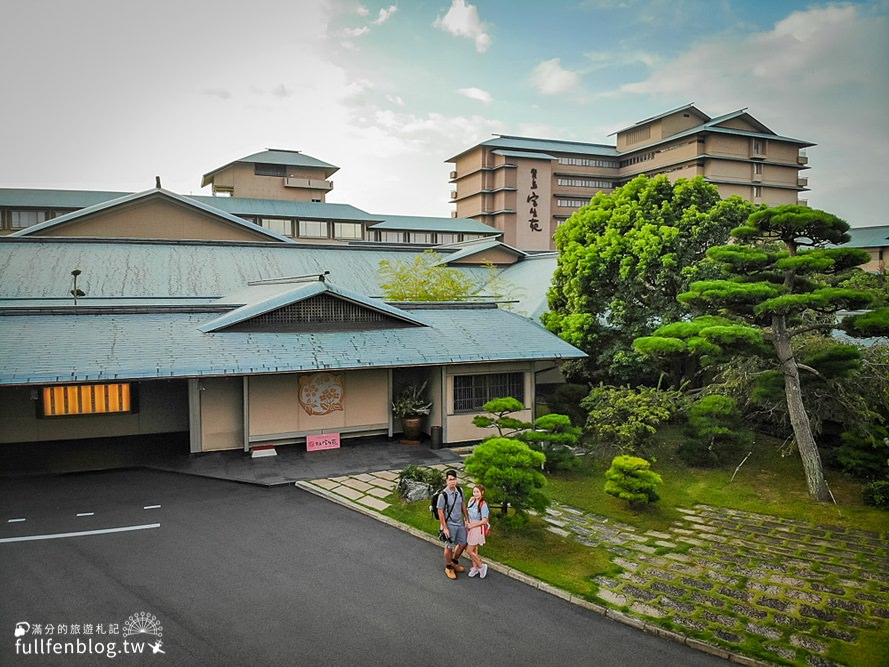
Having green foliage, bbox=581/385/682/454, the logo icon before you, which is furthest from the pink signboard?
the logo icon

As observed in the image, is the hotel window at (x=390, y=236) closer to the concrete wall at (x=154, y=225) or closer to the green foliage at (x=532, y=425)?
the concrete wall at (x=154, y=225)

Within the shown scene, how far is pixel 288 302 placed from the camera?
18.0 metres

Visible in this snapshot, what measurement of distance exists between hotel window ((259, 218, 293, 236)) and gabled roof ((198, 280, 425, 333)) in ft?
98.7

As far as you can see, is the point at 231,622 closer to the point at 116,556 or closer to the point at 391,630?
the point at 391,630

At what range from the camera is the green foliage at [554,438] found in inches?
529

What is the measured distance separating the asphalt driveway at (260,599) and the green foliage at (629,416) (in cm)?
733

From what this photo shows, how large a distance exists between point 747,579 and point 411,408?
35.8 feet

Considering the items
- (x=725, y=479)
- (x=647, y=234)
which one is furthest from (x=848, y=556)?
(x=647, y=234)

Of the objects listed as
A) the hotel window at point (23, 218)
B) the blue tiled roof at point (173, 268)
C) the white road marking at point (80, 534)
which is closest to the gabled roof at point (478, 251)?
the blue tiled roof at point (173, 268)

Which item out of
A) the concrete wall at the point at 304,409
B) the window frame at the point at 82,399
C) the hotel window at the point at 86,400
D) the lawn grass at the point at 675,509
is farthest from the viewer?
the hotel window at the point at 86,400

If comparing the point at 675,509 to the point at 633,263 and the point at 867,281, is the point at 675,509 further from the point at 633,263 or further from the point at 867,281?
the point at 867,281

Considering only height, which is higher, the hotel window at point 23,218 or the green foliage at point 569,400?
the hotel window at point 23,218

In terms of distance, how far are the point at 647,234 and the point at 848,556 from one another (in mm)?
11779

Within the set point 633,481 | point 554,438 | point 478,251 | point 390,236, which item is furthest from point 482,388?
point 390,236
